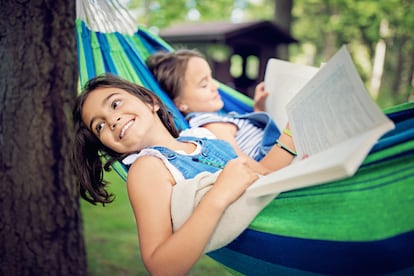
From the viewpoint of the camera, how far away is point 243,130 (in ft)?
5.40

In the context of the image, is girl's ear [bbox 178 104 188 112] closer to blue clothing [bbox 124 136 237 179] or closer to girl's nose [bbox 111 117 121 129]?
blue clothing [bbox 124 136 237 179]

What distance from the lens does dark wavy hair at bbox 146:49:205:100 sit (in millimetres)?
1724

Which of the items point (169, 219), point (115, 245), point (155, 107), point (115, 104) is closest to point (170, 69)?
point (155, 107)

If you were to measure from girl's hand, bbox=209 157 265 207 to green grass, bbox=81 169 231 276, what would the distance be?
1.01 metres

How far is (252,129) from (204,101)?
0.22 metres

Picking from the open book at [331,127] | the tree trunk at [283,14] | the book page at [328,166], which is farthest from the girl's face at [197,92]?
the tree trunk at [283,14]

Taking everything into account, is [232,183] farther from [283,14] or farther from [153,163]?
[283,14]

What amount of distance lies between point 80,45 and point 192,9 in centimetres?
370

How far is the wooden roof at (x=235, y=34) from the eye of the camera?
6.26 m

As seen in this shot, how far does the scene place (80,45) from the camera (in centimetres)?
163

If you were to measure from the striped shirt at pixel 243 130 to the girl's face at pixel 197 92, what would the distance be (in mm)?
100

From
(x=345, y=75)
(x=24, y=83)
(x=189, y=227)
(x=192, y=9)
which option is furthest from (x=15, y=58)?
(x=192, y=9)

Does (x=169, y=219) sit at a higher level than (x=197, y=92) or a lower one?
lower

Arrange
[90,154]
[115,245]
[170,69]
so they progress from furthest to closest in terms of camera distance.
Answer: [115,245]
[170,69]
[90,154]
